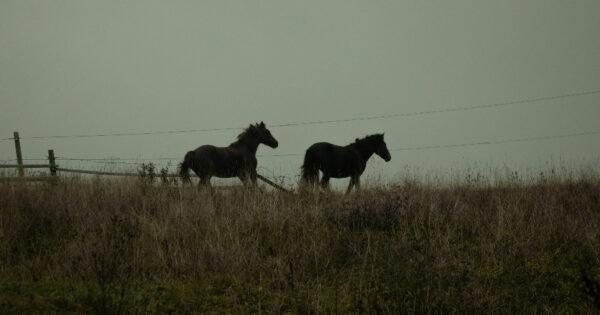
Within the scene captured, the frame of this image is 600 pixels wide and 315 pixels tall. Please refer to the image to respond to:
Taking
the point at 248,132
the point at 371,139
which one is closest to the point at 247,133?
the point at 248,132

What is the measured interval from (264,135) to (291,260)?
980cm

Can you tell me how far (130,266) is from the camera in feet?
15.0

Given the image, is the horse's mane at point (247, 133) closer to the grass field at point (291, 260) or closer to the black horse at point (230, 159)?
the black horse at point (230, 159)

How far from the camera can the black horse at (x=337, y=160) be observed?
13.5 meters

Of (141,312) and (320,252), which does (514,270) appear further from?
(141,312)

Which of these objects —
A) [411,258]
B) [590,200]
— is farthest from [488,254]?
[590,200]

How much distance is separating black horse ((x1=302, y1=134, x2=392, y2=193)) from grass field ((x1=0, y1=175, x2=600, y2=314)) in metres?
5.46

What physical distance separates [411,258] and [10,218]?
18.7ft

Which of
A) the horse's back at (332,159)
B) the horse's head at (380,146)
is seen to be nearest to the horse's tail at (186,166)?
the horse's back at (332,159)

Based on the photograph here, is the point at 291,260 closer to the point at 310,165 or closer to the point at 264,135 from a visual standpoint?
the point at 310,165

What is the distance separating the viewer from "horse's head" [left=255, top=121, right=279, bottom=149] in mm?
13909

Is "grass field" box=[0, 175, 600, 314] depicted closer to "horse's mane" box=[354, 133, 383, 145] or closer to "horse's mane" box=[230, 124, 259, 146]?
"horse's mane" box=[230, 124, 259, 146]

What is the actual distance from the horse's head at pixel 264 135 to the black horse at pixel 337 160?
5.03ft

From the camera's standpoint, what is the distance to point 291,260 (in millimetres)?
4543
